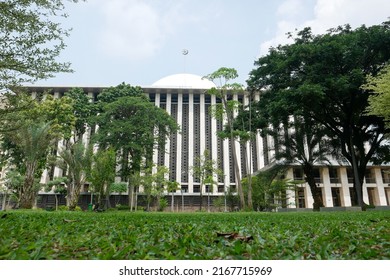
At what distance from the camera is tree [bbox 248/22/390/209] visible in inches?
718

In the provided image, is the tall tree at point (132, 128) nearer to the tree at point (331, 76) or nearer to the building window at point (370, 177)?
the tree at point (331, 76)

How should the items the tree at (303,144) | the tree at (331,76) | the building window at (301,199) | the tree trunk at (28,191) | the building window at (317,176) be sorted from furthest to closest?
the building window at (301,199)
the building window at (317,176)
the tree at (303,144)
the tree trunk at (28,191)
the tree at (331,76)

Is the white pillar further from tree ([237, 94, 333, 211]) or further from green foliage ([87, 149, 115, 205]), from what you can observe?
green foliage ([87, 149, 115, 205])

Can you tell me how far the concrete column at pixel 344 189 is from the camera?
4122 centimetres

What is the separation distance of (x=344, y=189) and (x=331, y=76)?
92.6ft

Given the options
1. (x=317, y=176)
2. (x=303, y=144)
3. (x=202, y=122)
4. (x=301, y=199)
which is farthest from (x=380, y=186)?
(x=202, y=122)

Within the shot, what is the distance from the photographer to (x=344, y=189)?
41.2 m

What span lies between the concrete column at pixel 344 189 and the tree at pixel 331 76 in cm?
2146

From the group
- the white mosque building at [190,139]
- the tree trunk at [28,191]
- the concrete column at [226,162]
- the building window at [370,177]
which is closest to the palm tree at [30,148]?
the tree trunk at [28,191]

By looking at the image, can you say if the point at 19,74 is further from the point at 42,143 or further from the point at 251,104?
the point at 251,104

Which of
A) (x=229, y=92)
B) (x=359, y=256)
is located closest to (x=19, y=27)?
(x=359, y=256)

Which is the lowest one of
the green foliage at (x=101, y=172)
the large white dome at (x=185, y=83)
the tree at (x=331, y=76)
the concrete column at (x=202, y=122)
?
the green foliage at (x=101, y=172)
